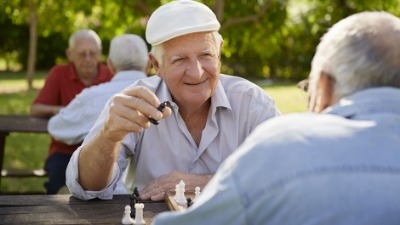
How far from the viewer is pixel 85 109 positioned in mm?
5125

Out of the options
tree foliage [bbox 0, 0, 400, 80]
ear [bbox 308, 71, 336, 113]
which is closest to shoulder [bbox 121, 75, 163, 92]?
ear [bbox 308, 71, 336, 113]

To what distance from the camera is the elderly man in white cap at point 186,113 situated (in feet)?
10.1

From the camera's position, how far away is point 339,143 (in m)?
1.65

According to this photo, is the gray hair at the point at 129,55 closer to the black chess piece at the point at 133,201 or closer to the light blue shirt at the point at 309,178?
the black chess piece at the point at 133,201

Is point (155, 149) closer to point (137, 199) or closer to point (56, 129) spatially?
point (137, 199)

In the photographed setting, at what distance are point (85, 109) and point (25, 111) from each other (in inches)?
405

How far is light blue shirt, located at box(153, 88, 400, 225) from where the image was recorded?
62.8 inches

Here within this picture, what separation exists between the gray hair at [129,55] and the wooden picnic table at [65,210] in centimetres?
259

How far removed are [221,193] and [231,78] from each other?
1.90 m

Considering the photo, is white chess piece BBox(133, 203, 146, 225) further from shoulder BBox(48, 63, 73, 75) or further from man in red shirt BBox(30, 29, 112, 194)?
shoulder BBox(48, 63, 73, 75)

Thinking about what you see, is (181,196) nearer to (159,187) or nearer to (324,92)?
(159,187)

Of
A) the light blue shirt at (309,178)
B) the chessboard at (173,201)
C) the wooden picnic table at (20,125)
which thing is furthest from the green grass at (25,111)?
the light blue shirt at (309,178)

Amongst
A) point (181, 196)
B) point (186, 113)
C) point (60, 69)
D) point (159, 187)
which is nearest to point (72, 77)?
point (60, 69)

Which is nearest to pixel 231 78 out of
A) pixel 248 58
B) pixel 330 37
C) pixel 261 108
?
pixel 261 108
